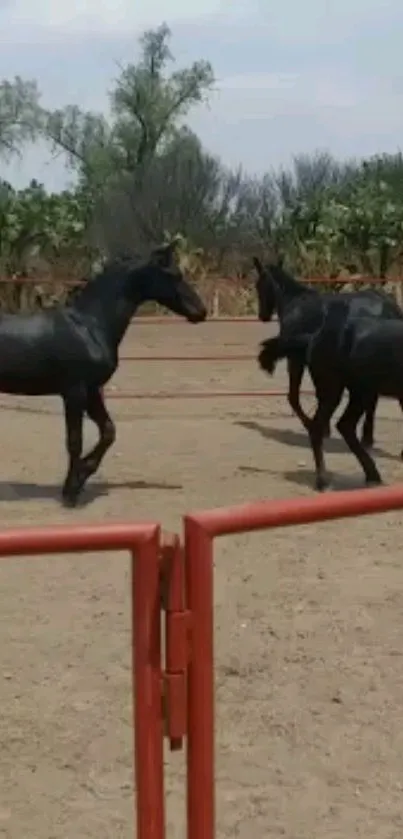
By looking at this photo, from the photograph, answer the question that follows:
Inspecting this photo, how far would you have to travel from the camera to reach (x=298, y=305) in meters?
10.1

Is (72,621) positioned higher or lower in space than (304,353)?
lower

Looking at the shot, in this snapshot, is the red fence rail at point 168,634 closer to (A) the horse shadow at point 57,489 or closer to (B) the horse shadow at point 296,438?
(A) the horse shadow at point 57,489

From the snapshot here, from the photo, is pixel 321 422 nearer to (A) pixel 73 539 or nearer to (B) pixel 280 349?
(B) pixel 280 349

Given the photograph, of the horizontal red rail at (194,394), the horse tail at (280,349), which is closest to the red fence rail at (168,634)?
the horse tail at (280,349)

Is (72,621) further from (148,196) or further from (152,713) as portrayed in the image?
(148,196)

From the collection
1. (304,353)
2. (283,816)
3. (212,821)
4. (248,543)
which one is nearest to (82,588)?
(248,543)

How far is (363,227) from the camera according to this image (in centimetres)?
2738

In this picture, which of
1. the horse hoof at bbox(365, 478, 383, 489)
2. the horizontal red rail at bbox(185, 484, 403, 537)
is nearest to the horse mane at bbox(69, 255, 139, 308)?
the horse hoof at bbox(365, 478, 383, 489)

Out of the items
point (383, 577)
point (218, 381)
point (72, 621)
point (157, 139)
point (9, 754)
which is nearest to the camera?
point (9, 754)

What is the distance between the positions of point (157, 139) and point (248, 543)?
43.8 m

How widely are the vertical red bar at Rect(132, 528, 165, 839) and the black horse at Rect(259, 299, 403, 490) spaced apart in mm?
6082

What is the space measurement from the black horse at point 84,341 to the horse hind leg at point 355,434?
110 centimetres

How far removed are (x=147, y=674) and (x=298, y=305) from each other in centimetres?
788

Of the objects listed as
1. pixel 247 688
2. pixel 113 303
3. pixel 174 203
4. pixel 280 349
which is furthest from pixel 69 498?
pixel 174 203
